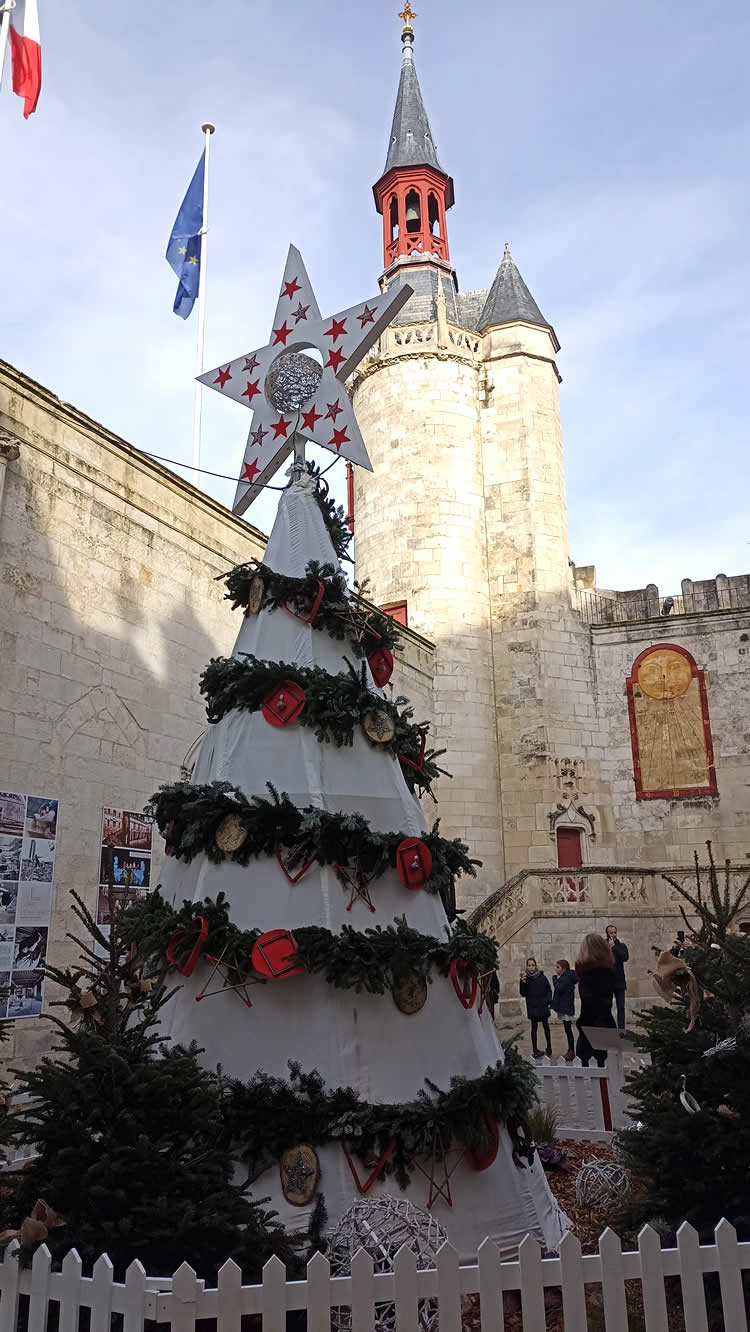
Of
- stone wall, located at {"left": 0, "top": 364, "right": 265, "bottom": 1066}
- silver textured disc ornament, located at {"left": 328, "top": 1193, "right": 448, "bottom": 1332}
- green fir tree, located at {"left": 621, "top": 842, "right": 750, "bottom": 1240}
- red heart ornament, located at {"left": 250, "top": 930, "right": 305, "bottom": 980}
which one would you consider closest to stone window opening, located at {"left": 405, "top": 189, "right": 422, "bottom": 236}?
stone wall, located at {"left": 0, "top": 364, "right": 265, "bottom": 1066}

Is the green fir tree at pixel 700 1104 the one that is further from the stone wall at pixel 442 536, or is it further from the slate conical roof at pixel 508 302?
the slate conical roof at pixel 508 302

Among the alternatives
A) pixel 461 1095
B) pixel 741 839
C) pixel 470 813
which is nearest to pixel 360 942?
pixel 461 1095

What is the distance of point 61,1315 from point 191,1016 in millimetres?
1430

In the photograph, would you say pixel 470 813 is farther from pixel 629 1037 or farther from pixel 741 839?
pixel 629 1037

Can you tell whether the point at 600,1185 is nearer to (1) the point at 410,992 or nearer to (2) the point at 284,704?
(1) the point at 410,992

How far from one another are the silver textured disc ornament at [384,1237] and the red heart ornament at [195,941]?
119 centimetres

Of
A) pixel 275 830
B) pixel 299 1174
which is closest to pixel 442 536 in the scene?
pixel 275 830

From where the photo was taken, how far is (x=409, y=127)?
29.3 meters

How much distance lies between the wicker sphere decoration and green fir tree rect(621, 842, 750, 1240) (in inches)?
41.8

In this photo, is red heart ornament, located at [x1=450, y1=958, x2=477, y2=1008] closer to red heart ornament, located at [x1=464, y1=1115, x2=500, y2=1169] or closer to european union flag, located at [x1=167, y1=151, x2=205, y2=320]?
red heart ornament, located at [x1=464, y1=1115, x2=500, y2=1169]

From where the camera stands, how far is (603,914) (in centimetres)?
1688

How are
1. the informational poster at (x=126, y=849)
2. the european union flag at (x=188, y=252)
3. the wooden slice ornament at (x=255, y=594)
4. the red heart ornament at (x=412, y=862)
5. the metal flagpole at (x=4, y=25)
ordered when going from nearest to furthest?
the red heart ornament at (x=412, y=862), the wooden slice ornament at (x=255, y=594), the informational poster at (x=126, y=849), the metal flagpole at (x=4, y=25), the european union flag at (x=188, y=252)

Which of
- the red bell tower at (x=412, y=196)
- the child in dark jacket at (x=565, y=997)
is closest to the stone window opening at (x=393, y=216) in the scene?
the red bell tower at (x=412, y=196)

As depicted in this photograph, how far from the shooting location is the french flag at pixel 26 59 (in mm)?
10641
